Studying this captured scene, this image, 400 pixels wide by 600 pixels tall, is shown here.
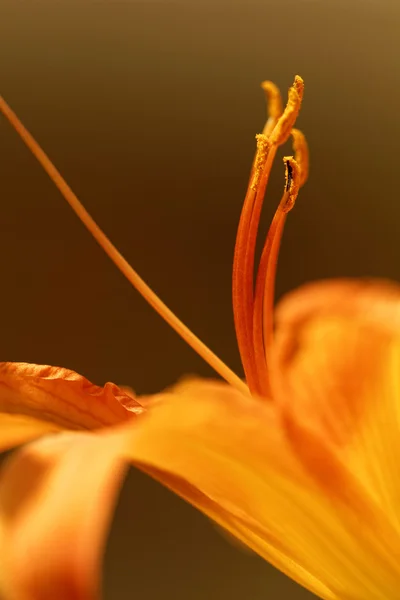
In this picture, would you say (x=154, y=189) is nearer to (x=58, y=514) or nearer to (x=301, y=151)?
(x=301, y=151)

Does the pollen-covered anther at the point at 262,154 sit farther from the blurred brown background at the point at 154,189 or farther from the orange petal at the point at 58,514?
the blurred brown background at the point at 154,189

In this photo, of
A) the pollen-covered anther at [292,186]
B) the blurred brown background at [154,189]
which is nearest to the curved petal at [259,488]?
the pollen-covered anther at [292,186]

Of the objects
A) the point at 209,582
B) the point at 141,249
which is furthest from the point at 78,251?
the point at 209,582

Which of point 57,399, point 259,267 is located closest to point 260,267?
point 259,267

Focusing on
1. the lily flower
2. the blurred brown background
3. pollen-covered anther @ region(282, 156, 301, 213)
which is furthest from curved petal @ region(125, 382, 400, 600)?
the blurred brown background

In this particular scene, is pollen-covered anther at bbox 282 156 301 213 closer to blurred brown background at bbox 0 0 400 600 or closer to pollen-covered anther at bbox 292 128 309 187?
pollen-covered anther at bbox 292 128 309 187

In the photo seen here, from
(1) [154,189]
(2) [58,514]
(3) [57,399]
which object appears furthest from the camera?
(1) [154,189]

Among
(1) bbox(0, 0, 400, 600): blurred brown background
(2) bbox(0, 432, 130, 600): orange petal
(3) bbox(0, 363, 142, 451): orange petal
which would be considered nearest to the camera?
(2) bbox(0, 432, 130, 600): orange petal
